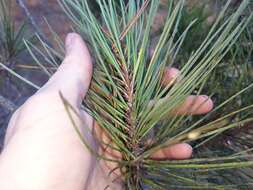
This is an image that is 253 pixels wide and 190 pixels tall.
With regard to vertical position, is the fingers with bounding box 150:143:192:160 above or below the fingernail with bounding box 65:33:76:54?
below

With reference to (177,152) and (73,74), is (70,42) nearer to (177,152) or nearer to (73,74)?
(73,74)

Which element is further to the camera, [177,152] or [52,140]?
[177,152]

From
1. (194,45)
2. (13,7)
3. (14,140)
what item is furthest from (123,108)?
(13,7)

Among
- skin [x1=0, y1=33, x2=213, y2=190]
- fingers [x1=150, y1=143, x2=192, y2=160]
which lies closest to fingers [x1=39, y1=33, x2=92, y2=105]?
skin [x1=0, y1=33, x2=213, y2=190]

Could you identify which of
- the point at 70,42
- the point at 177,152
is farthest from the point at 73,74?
the point at 177,152

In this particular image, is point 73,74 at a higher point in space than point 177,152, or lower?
higher

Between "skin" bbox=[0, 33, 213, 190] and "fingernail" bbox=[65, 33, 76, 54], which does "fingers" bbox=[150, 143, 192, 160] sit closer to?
"skin" bbox=[0, 33, 213, 190]

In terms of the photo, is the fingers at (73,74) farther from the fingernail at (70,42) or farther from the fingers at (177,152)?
the fingers at (177,152)

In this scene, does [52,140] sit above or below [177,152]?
above
